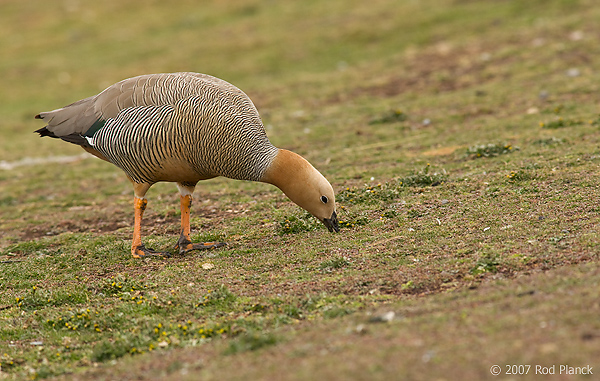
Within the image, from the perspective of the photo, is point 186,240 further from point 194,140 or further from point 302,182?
point 302,182

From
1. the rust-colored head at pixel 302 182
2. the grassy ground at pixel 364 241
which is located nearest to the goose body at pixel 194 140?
the rust-colored head at pixel 302 182

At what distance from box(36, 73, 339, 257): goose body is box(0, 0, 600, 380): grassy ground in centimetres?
70

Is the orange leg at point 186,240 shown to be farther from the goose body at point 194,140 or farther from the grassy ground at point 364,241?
the grassy ground at point 364,241

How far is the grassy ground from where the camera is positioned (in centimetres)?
449

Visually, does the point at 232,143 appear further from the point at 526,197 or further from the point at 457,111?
the point at 457,111

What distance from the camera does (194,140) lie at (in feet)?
23.7

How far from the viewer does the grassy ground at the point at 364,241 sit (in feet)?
14.7

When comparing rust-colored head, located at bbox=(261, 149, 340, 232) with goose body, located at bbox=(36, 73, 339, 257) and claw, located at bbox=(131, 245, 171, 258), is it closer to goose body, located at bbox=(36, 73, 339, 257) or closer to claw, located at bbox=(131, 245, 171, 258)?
goose body, located at bbox=(36, 73, 339, 257)

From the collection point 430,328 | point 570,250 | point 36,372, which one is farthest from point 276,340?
point 570,250

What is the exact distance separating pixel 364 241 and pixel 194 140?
2148mm

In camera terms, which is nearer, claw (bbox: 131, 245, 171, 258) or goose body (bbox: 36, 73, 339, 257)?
goose body (bbox: 36, 73, 339, 257)

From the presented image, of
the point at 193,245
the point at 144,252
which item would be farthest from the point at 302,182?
the point at 144,252

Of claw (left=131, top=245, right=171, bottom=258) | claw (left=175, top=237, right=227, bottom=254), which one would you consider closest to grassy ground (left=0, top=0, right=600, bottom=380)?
claw (left=131, top=245, right=171, bottom=258)

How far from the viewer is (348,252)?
22.7ft
